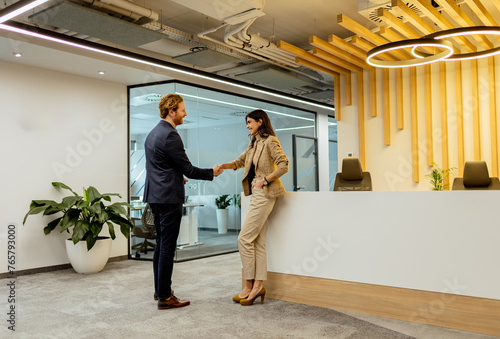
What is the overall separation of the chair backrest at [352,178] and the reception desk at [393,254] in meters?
1.13

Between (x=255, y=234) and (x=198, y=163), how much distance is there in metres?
3.14

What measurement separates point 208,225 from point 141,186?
1149mm

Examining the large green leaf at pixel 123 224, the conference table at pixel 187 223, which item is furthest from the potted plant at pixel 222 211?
the large green leaf at pixel 123 224

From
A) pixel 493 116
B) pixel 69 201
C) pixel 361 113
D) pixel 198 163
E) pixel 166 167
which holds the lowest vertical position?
pixel 69 201

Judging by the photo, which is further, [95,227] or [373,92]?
[373,92]

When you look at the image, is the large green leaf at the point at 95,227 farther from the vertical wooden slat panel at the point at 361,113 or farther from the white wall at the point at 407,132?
the vertical wooden slat panel at the point at 361,113

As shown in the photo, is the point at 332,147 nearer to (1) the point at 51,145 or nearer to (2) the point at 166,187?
(1) the point at 51,145

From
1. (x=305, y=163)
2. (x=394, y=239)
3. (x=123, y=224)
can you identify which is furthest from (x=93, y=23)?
(x=305, y=163)

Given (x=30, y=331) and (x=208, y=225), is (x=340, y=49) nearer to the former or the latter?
(x=208, y=225)

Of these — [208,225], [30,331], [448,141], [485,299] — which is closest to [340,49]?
[448,141]

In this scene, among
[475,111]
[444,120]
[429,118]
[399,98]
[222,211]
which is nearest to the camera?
[475,111]

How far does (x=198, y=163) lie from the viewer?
670 cm

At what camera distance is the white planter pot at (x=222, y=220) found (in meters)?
7.00

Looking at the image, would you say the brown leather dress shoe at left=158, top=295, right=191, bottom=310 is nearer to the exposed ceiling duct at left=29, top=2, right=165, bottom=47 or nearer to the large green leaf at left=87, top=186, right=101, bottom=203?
the large green leaf at left=87, top=186, right=101, bottom=203
